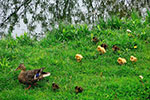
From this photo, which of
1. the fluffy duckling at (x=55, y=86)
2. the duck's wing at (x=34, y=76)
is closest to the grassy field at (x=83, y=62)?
the fluffy duckling at (x=55, y=86)

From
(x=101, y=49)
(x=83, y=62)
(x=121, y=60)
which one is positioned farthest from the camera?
(x=101, y=49)

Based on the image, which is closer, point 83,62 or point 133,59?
point 133,59

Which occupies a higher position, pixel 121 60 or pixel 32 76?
pixel 32 76

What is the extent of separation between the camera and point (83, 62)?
4.71 meters

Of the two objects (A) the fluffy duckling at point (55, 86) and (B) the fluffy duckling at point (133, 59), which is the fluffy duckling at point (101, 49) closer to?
(B) the fluffy duckling at point (133, 59)

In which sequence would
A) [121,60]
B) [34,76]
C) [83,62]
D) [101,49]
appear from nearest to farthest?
[34,76] → [121,60] → [83,62] → [101,49]

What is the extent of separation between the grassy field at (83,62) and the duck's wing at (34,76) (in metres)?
0.19

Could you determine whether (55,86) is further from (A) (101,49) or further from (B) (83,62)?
(A) (101,49)

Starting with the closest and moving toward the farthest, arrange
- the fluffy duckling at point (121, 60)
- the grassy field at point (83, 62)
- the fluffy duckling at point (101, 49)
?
the grassy field at point (83, 62)
the fluffy duckling at point (121, 60)
the fluffy duckling at point (101, 49)

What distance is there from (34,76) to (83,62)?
1.35 m

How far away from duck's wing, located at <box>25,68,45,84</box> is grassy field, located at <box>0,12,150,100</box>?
19cm

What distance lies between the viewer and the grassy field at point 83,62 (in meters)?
3.63

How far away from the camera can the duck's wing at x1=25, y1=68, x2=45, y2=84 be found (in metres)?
3.68

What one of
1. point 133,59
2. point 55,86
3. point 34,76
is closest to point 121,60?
point 133,59
